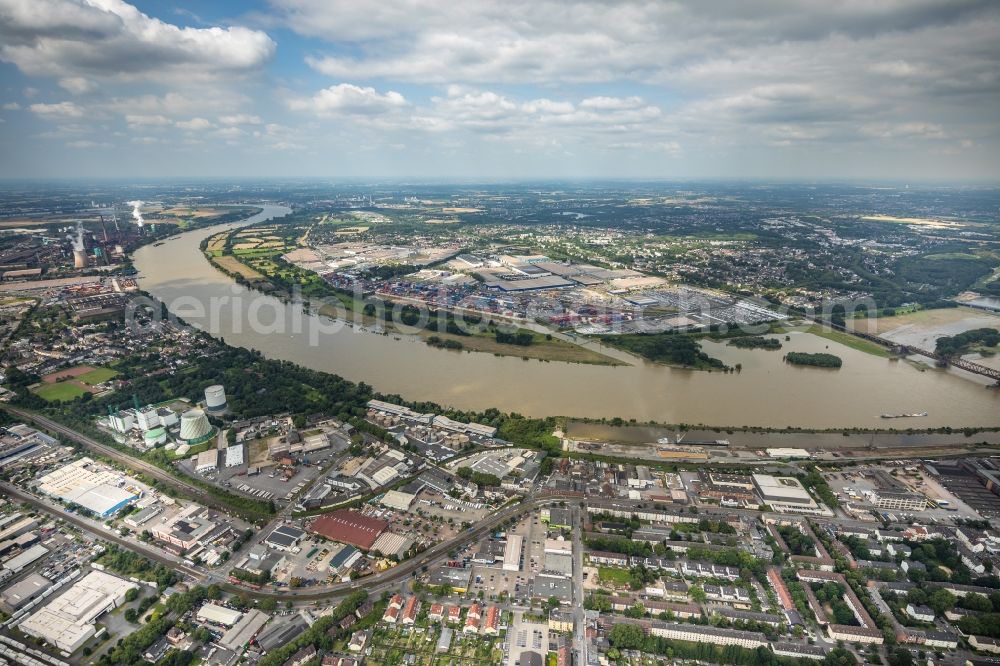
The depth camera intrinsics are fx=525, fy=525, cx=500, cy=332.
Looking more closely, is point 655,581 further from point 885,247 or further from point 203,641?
point 885,247

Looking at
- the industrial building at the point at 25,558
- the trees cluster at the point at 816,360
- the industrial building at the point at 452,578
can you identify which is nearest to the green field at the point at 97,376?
the industrial building at the point at 25,558

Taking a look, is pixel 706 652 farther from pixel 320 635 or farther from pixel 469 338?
pixel 469 338

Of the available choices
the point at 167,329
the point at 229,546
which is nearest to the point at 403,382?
the point at 229,546

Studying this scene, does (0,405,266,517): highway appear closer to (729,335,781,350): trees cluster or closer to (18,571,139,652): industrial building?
(18,571,139,652): industrial building

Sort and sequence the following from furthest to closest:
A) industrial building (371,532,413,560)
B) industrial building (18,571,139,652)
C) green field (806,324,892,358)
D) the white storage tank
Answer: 1. green field (806,324,892,358)
2. the white storage tank
3. industrial building (371,532,413,560)
4. industrial building (18,571,139,652)

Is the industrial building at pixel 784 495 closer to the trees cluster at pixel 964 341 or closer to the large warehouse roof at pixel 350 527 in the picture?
the large warehouse roof at pixel 350 527

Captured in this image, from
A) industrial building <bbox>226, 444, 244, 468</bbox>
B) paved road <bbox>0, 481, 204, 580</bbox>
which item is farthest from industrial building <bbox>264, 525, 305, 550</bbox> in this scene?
industrial building <bbox>226, 444, 244, 468</bbox>
